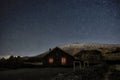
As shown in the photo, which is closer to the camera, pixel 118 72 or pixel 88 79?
pixel 88 79

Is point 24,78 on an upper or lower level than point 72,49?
lower

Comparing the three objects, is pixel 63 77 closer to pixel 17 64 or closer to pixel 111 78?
pixel 111 78

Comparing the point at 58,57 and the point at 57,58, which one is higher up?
the point at 58,57

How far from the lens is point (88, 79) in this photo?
2392 centimetres

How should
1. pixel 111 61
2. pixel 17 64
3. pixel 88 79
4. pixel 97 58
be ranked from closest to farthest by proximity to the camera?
1. pixel 88 79
2. pixel 111 61
3. pixel 17 64
4. pixel 97 58

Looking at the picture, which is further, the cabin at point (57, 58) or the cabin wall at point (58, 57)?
the cabin wall at point (58, 57)

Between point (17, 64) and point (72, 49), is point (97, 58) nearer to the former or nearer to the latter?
point (17, 64)

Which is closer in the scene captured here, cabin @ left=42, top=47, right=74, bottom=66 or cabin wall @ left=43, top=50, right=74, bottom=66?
cabin @ left=42, top=47, right=74, bottom=66

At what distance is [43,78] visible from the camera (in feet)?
86.4

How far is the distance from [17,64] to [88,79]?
19593 mm

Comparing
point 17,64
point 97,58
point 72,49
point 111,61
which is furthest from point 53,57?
point 72,49

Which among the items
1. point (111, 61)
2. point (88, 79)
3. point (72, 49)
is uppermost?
point (72, 49)

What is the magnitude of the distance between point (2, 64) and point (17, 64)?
2.80 m

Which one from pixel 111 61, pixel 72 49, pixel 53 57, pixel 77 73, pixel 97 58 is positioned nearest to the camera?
pixel 77 73
